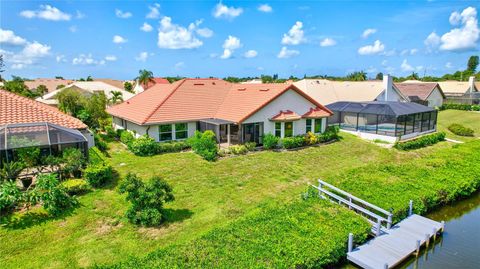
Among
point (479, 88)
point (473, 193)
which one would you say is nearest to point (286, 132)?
point (473, 193)

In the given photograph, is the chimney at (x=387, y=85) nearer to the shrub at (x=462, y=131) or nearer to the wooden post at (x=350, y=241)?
the shrub at (x=462, y=131)

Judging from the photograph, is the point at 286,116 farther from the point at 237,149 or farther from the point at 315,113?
the point at 237,149

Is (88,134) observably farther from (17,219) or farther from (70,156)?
(17,219)

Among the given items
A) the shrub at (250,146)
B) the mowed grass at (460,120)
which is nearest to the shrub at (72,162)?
the shrub at (250,146)

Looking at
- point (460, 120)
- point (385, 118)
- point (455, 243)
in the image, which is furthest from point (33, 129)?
point (460, 120)

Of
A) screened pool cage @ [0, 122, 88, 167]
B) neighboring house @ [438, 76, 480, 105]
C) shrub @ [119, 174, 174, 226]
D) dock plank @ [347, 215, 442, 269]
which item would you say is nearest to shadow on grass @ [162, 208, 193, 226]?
shrub @ [119, 174, 174, 226]

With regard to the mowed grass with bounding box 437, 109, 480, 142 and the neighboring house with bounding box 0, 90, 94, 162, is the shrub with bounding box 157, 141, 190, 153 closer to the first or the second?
the neighboring house with bounding box 0, 90, 94, 162
